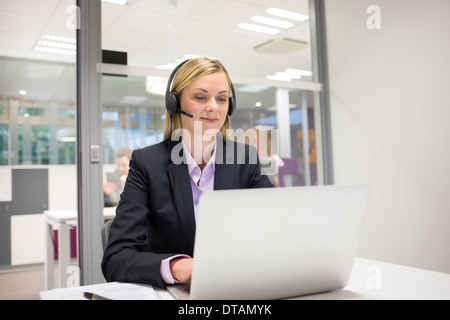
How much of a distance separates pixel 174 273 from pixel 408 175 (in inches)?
79.5

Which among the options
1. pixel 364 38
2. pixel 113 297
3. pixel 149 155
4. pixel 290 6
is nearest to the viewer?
pixel 113 297

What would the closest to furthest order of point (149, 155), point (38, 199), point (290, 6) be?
point (149, 155), point (290, 6), point (38, 199)

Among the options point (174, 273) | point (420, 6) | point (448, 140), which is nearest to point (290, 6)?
point (420, 6)

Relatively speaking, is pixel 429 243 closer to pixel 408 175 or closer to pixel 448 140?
pixel 408 175

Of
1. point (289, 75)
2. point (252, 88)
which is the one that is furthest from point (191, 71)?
point (289, 75)

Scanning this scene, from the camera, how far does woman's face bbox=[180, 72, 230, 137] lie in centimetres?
115

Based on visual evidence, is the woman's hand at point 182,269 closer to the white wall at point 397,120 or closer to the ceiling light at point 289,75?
the white wall at point 397,120

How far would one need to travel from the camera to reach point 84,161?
6.82 feet

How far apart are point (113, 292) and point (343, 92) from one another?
8.01ft

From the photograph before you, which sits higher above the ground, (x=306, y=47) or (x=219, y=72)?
(x=306, y=47)

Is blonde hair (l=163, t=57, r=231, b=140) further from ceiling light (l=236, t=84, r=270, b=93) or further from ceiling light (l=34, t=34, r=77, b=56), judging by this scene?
ceiling light (l=34, t=34, r=77, b=56)

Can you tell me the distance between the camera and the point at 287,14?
2.91m

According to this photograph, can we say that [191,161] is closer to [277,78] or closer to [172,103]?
[172,103]

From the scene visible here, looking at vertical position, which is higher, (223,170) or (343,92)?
(343,92)
